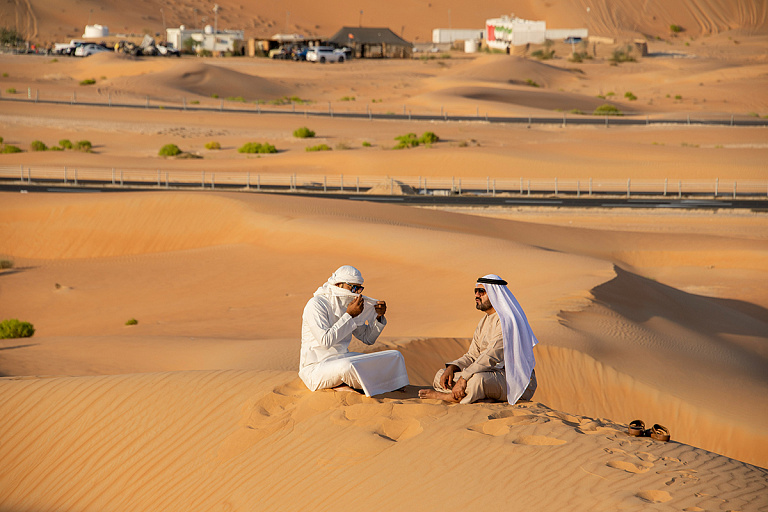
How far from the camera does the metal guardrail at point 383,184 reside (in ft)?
108

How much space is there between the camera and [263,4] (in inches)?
5453

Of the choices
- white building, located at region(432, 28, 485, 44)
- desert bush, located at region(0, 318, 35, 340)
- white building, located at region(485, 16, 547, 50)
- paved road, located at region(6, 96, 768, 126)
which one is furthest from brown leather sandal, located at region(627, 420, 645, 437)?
white building, located at region(432, 28, 485, 44)

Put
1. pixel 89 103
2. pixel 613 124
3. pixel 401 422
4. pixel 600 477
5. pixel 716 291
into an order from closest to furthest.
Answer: pixel 600 477, pixel 401 422, pixel 716 291, pixel 613 124, pixel 89 103

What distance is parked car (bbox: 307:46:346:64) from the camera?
87.5m

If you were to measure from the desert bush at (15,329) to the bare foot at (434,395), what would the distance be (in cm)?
1053

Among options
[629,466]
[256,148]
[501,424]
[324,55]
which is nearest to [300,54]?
[324,55]

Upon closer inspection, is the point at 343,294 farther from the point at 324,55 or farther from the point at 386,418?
the point at 324,55

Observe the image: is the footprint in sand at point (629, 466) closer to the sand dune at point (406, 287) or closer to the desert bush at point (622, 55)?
the sand dune at point (406, 287)

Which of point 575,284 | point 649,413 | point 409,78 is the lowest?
point 649,413

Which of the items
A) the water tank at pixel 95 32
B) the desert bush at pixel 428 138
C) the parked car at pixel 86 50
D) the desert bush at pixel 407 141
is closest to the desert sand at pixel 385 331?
the desert bush at pixel 428 138

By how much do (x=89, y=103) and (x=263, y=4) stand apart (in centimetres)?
8454

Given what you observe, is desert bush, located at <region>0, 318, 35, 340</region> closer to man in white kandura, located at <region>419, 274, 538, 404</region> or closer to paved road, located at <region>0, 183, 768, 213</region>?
man in white kandura, located at <region>419, 274, 538, 404</region>

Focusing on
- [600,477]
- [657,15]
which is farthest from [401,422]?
[657,15]

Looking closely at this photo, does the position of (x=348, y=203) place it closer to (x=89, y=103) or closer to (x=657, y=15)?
(x=89, y=103)
